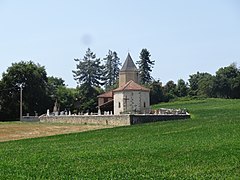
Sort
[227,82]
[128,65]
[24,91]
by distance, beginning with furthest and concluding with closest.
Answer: [227,82]
[24,91]
[128,65]

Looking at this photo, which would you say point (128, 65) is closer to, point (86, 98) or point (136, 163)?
point (86, 98)

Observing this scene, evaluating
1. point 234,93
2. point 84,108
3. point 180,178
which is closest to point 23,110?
point 84,108

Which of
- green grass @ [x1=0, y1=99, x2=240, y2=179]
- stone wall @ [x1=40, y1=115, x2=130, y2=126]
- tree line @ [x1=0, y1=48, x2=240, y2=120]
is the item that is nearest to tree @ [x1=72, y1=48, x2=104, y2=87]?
tree line @ [x1=0, y1=48, x2=240, y2=120]

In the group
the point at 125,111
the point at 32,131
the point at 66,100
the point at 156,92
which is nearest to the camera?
the point at 32,131

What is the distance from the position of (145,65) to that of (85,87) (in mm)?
21602

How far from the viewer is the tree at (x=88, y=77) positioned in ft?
318

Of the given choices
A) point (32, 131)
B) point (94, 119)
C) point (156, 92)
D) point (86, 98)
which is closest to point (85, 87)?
point (86, 98)

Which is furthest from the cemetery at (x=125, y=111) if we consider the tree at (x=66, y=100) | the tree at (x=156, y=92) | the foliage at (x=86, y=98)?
the tree at (x=156, y=92)

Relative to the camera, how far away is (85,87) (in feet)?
331

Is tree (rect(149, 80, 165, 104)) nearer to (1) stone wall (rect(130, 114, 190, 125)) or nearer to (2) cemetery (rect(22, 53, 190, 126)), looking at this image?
(2) cemetery (rect(22, 53, 190, 126))

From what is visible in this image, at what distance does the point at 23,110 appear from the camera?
83938 mm

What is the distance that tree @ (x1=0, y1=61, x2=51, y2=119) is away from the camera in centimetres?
8400

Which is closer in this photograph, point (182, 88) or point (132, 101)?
point (132, 101)

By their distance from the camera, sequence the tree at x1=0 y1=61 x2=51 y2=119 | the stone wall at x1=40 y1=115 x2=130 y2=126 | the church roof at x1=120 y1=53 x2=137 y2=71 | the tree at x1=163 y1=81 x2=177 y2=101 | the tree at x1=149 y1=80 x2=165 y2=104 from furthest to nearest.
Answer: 1. the tree at x1=163 y1=81 x2=177 y2=101
2. the tree at x1=149 y1=80 x2=165 y2=104
3. the tree at x1=0 y1=61 x2=51 y2=119
4. the church roof at x1=120 y1=53 x2=137 y2=71
5. the stone wall at x1=40 y1=115 x2=130 y2=126
